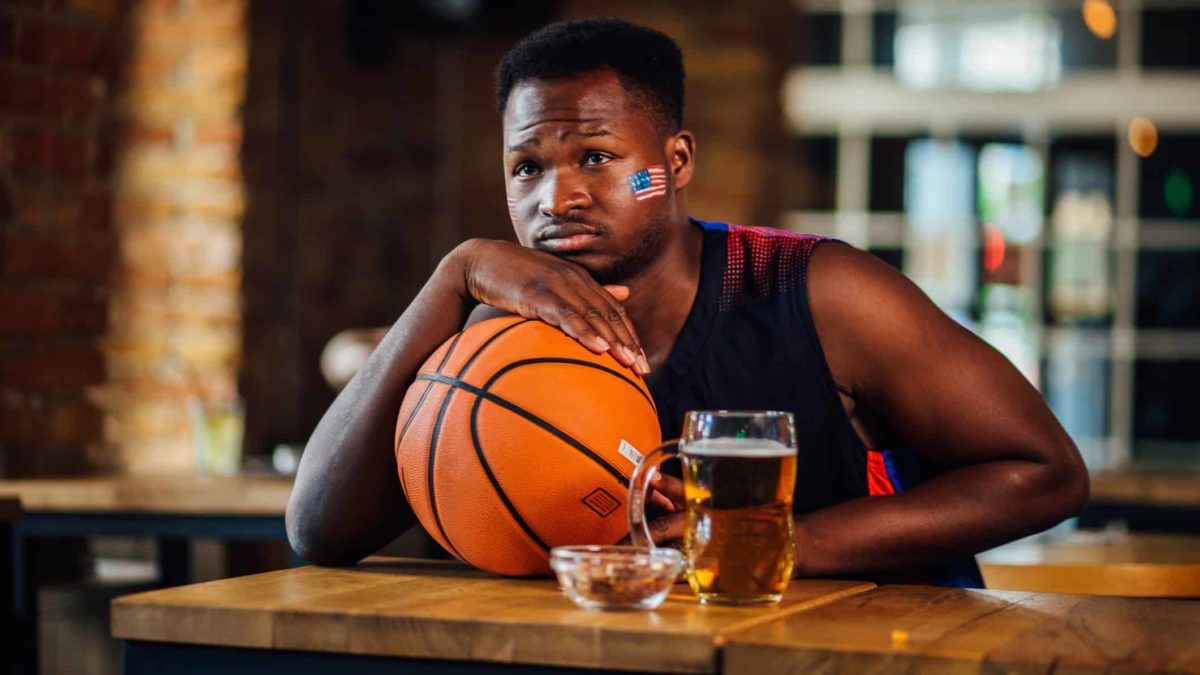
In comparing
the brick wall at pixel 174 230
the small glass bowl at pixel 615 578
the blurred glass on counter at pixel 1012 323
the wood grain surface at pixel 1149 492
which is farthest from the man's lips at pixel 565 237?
the blurred glass on counter at pixel 1012 323

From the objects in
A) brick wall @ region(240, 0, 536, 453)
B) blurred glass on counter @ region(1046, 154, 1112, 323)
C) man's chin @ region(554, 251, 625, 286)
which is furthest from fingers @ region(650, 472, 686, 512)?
blurred glass on counter @ region(1046, 154, 1112, 323)

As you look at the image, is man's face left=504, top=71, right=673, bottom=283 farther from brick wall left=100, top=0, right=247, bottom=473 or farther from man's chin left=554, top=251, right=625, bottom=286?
brick wall left=100, top=0, right=247, bottom=473

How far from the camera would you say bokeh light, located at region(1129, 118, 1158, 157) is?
6066 mm

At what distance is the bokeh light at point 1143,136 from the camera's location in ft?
19.9

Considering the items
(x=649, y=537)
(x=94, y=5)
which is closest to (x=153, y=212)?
(x=94, y=5)

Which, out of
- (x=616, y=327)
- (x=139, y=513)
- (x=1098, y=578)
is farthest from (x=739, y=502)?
(x=139, y=513)

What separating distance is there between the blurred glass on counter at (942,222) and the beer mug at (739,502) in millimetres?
4938

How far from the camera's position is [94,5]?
12.9 feet

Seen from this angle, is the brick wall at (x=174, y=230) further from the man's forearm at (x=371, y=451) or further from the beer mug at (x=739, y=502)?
the beer mug at (x=739, y=502)

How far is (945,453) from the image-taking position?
1838 mm

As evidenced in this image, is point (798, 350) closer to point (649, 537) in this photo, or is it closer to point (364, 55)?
point (649, 537)

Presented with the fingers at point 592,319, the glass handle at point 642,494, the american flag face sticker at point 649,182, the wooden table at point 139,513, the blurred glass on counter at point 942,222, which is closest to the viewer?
the glass handle at point 642,494

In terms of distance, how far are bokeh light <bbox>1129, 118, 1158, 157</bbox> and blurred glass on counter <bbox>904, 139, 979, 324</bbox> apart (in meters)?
0.61

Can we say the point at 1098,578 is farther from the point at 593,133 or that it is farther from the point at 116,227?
the point at 116,227
